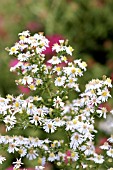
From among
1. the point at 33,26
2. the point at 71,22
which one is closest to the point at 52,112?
the point at 33,26

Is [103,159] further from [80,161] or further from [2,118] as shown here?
[2,118]

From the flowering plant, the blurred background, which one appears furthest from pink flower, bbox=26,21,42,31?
the flowering plant

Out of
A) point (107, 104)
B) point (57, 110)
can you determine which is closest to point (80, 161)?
point (57, 110)

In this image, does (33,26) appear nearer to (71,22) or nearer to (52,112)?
(71,22)

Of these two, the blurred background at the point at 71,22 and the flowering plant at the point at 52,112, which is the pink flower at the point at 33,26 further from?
the flowering plant at the point at 52,112

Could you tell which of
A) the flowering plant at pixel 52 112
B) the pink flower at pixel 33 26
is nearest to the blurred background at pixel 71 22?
the pink flower at pixel 33 26

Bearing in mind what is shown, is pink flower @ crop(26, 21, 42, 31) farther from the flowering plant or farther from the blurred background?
the flowering plant
